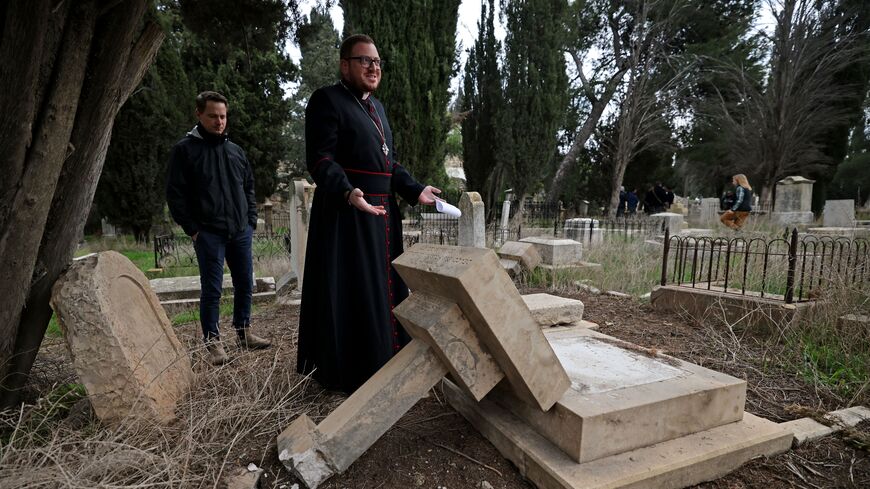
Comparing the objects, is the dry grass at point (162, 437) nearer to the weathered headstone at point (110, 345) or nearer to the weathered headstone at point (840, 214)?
the weathered headstone at point (110, 345)

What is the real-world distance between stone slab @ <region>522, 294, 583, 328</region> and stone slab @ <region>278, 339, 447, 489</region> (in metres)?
1.76

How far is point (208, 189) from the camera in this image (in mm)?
2881

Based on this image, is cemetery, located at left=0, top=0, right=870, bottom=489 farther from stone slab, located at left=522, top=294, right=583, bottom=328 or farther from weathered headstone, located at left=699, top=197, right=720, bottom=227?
weathered headstone, located at left=699, top=197, right=720, bottom=227

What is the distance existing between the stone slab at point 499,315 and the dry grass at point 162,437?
1077mm

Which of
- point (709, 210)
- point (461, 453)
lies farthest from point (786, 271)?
point (709, 210)

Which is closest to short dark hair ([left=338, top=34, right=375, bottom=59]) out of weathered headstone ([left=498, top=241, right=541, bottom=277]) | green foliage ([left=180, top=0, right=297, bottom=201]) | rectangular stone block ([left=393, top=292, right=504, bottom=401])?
rectangular stone block ([left=393, top=292, right=504, bottom=401])

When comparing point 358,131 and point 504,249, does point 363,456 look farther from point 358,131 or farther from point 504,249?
point 504,249

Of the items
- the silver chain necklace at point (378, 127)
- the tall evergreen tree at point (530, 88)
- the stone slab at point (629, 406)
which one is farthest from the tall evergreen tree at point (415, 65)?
the stone slab at point (629, 406)

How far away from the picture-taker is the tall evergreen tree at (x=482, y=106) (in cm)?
1525

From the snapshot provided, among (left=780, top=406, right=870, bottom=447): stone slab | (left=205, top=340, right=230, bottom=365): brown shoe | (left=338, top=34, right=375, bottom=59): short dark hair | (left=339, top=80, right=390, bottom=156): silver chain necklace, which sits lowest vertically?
(left=780, top=406, right=870, bottom=447): stone slab

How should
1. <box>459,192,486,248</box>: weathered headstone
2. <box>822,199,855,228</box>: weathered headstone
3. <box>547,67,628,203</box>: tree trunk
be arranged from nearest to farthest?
<box>459,192,486,248</box>: weathered headstone < <box>822,199,855,228</box>: weathered headstone < <box>547,67,628,203</box>: tree trunk

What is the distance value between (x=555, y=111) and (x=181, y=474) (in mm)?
15261

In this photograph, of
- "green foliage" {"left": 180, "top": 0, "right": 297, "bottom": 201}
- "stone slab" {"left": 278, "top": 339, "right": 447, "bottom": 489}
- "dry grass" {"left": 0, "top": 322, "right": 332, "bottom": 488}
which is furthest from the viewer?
"green foliage" {"left": 180, "top": 0, "right": 297, "bottom": 201}

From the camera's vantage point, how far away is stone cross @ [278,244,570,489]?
62.0 inches
